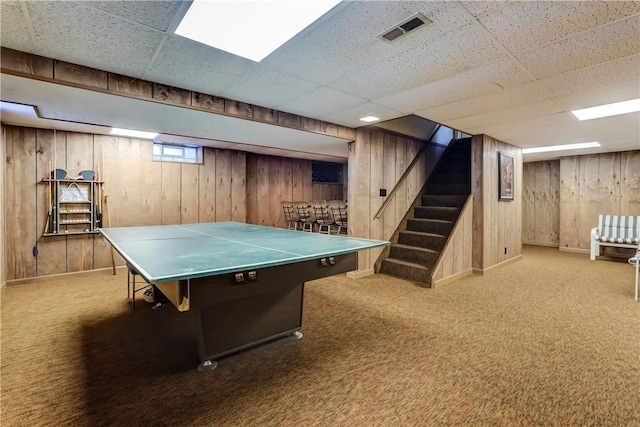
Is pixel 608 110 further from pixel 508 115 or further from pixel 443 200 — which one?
pixel 443 200

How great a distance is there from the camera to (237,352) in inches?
96.0

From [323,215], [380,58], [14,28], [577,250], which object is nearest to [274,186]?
[323,215]

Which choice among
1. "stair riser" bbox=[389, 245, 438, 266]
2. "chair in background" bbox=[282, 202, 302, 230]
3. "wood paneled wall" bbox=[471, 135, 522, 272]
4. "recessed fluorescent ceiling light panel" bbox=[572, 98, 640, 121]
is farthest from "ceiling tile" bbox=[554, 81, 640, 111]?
"chair in background" bbox=[282, 202, 302, 230]

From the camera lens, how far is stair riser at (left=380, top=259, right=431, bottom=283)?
4.47m

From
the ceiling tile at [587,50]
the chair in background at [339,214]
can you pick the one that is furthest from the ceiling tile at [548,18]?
the chair in background at [339,214]

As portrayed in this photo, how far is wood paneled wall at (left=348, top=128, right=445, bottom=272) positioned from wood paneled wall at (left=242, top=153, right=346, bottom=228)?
3.36 m

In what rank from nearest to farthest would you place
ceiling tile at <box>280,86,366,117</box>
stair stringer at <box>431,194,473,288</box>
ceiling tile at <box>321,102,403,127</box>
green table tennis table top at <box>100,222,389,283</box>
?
green table tennis table top at <box>100,222,389,283</box> → ceiling tile at <box>280,86,366,117</box> → ceiling tile at <box>321,102,403,127</box> → stair stringer at <box>431,194,473,288</box>

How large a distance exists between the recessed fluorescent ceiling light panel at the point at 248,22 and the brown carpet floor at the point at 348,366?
2305 mm

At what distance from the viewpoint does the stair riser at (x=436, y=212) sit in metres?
5.30

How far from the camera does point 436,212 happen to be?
550cm

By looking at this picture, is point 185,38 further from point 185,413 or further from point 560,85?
point 560,85

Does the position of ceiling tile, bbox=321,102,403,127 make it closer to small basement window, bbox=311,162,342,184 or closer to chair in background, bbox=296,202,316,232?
chair in background, bbox=296,202,316,232

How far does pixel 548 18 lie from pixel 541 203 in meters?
7.73

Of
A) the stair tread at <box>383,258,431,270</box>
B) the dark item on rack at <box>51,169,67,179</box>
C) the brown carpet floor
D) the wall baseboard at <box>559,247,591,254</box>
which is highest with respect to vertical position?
the dark item on rack at <box>51,169,67,179</box>
